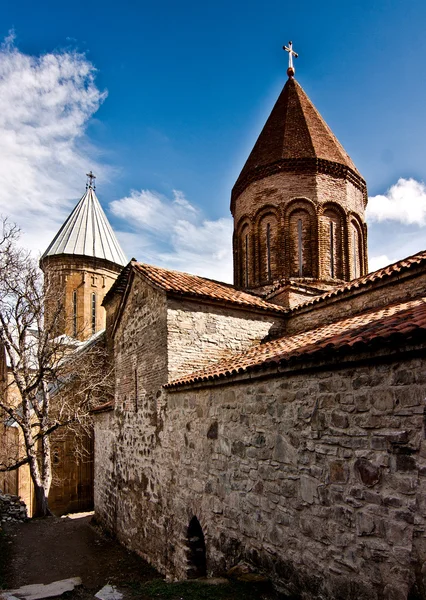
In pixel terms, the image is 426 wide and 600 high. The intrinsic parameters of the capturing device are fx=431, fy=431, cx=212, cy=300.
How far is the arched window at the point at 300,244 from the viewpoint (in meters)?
11.6

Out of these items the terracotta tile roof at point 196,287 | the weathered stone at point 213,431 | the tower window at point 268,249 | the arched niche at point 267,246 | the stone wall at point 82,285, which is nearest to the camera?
the weathered stone at point 213,431

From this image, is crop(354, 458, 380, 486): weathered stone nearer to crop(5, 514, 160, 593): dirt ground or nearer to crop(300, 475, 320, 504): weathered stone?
crop(300, 475, 320, 504): weathered stone

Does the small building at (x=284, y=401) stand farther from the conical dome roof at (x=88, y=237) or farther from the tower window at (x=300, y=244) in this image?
the conical dome roof at (x=88, y=237)

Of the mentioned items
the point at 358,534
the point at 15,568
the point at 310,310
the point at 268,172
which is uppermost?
the point at 268,172

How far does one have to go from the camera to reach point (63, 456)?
16.8m

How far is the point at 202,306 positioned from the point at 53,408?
434 inches

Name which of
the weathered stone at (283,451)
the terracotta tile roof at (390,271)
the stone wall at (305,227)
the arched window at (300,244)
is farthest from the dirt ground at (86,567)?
the arched window at (300,244)

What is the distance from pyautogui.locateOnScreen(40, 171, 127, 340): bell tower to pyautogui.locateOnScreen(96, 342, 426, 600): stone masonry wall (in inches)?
663

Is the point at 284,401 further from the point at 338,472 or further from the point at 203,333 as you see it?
the point at 203,333

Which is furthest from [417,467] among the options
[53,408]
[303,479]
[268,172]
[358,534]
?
[53,408]

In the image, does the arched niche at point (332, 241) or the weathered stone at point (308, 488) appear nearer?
the weathered stone at point (308, 488)

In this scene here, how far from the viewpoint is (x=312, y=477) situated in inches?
172

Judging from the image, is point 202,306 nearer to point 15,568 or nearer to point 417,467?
point 417,467

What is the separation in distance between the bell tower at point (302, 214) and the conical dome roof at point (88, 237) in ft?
46.7
